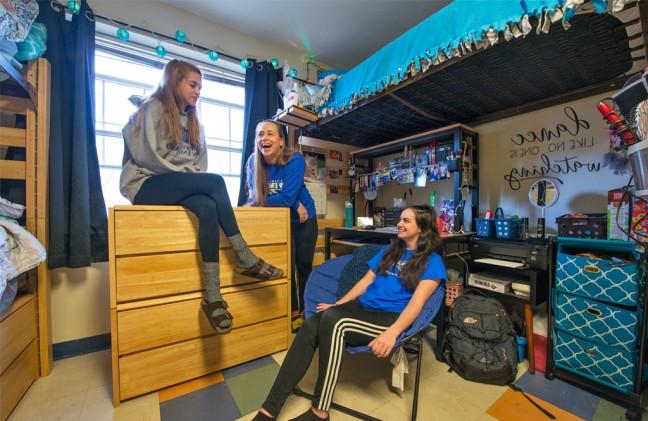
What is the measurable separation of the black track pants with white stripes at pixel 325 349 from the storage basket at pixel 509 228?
1.08 meters

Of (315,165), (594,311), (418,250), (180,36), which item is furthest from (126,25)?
(594,311)

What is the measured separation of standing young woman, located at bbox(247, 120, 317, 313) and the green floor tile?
1.90 ft

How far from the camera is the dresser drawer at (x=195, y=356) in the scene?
1.37 meters

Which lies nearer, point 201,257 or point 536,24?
point 536,24

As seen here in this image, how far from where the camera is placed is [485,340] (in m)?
1.55

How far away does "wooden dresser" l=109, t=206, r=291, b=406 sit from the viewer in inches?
52.7

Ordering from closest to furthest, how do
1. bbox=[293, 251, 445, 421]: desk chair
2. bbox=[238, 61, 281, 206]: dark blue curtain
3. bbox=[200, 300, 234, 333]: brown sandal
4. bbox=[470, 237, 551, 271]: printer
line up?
1. bbox=[293, 251, 445, 421]: desk chair
2. bbox=[200, 300, 234, 333]: brown sandal
3. bbox=[470, 237, 551, 271]: printer
4. bbox=[238, 61, 281, 206]: dark blue curtain

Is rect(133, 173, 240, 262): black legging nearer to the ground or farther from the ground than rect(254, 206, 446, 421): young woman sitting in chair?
farther from the ground

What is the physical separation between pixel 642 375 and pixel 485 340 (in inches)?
25.1

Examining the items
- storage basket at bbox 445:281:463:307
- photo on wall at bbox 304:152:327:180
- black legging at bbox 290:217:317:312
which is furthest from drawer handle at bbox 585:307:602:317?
photo on wall at bbox 304:152:327:180

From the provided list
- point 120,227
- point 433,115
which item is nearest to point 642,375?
point 433,115

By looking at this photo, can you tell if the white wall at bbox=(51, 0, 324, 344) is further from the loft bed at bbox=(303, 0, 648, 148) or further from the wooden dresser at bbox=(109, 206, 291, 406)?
the loft bed at bbox=(303, 0, 648, 148)

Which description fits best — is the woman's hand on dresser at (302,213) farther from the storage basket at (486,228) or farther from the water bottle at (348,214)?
the storage basket at (486,228)

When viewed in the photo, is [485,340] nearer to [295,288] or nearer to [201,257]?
[295,288]
